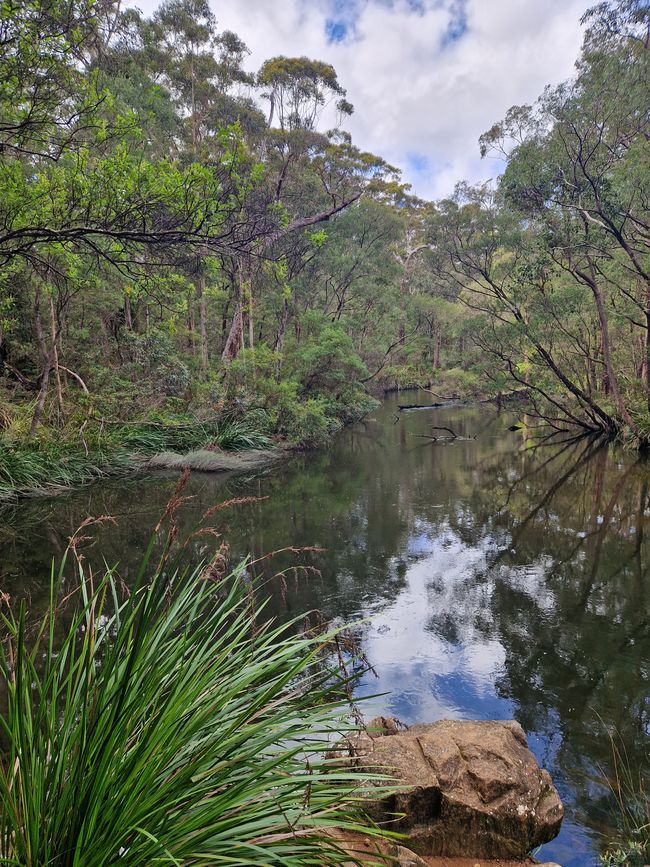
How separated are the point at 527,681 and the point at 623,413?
11037 millimetres

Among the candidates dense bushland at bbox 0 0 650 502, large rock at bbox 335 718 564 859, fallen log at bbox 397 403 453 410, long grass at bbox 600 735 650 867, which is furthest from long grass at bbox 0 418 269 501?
fallen log at bbox 397 403 453 410

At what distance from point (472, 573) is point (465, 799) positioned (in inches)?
160

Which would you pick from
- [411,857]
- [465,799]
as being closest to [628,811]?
[465,799]

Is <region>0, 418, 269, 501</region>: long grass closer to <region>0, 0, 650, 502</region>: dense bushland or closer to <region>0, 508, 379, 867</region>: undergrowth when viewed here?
<region>0, 0, 650, 502</region>: dense bushland

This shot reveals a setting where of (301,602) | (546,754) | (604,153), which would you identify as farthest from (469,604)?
(604,153)

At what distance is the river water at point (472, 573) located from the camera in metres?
3.70

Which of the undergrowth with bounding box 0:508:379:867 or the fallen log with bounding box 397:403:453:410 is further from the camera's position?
the fallen log with bounding box 397:403:453:410

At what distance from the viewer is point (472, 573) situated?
249 inches

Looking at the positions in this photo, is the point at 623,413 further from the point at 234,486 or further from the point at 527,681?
the point at 527,681

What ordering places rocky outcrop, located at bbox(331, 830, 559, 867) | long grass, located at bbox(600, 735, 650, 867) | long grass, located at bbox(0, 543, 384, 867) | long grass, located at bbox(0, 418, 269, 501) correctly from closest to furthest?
1. long grass, located at bbox(0, 543, 384, 867)
2. rocky outcrop, located at bbox(331, 830, 559, 867)
3. long grass, located at bbox(600, 735, 650, 867)
4. long grass, located at bbox(0, 418, 269, 501)

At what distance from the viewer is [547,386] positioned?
51.1 ft

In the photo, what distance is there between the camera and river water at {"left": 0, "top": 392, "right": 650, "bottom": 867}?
3.70 m

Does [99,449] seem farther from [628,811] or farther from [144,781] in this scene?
[628,811]

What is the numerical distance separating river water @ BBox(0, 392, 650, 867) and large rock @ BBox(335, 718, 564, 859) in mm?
240
